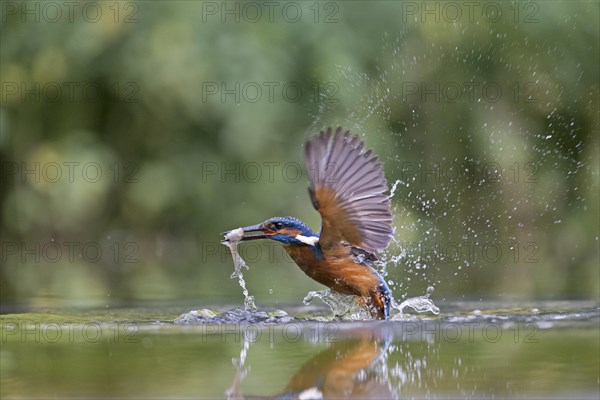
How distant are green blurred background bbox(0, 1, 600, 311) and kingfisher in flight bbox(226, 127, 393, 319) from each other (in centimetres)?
360

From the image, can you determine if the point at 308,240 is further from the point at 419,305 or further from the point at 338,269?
the point at 419,305

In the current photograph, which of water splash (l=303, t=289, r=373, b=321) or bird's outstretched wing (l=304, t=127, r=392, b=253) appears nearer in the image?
bird's outstretched wing (l=304, t=127, r=392, b=253)

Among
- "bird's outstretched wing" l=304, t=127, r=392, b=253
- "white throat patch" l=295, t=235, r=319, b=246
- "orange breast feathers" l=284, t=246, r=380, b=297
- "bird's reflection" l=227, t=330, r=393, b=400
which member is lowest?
"bird's reflection" l=227, t=330, r=393, b=400

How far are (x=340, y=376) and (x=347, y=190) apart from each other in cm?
209

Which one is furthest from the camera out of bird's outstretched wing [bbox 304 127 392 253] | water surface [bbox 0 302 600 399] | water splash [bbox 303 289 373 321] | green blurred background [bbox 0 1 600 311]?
green blurred background [bbox 0 1 600 311]

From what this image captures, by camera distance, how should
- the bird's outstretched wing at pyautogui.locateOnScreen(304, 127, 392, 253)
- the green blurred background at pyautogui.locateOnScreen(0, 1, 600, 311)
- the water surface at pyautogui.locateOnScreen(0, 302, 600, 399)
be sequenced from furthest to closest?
the green blurred background at pyautogui.locateOnScreen(0, 1, 600, 311), the bird's outstretched wing at pyautogui.locateOnScreen(304, 127, 392, 253), the water surface at pyautogui.locateOnScreen(0, 302, 600, 399)

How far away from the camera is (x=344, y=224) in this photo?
21.1 feet

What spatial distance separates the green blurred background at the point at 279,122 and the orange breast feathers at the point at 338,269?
3.59 m

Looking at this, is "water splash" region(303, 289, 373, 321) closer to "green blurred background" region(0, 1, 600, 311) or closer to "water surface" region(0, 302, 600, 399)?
"water surface" region(0, 302, 600, 399)

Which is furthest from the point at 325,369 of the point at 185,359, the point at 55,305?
the point at 55,305

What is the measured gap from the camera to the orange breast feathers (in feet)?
21.5

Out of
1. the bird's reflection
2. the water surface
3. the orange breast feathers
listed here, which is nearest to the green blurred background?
the orange breast feathers

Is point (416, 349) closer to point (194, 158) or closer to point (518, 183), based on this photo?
point (518, 183)

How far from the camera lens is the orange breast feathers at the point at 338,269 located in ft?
21.5
